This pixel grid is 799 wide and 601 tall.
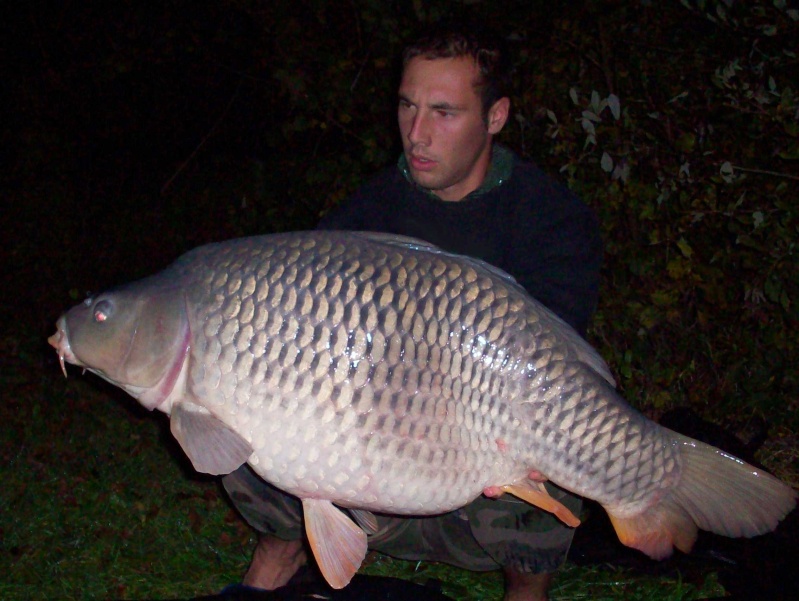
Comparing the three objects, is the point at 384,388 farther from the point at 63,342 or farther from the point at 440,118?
the point at 440,118

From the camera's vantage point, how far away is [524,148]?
316 cm

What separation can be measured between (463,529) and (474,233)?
0.71 metres

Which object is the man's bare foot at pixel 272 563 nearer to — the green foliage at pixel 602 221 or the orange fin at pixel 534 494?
the green foliage at pixel 602 221

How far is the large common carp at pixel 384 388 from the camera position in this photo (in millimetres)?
1471

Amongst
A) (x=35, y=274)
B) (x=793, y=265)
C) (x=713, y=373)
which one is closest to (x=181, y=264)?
(x=793, y=265)

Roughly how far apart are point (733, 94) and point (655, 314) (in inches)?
30.3

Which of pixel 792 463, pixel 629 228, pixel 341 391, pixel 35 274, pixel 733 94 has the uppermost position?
pixel 733 94

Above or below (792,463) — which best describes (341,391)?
above

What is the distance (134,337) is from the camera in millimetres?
1538

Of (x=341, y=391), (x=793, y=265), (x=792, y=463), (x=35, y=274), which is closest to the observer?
(x=341, y=391)

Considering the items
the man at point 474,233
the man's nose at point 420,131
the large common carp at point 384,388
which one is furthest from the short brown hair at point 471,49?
the large common carp at point 384,388

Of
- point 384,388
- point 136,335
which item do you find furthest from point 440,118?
point 136,335

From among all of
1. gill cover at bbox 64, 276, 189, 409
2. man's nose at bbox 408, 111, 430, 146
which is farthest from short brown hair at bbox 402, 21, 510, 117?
gill cover at bbox 64, 276, 189, 409

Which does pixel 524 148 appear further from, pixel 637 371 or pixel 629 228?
pixel 637 371
